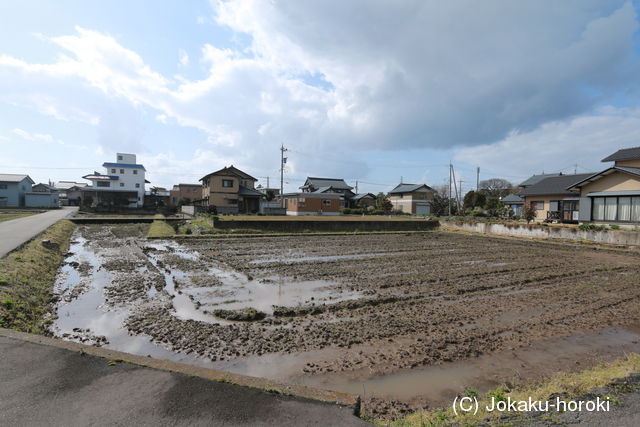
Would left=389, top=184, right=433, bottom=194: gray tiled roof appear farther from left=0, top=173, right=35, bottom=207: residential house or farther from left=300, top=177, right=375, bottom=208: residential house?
left=0, top=173, right=35, bottom=207: residential house

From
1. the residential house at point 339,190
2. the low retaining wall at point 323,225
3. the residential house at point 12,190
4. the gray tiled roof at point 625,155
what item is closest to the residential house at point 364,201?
the residential house at point 339,190

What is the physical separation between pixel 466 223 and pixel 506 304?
20355 millimetres

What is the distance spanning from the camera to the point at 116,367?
135 inches

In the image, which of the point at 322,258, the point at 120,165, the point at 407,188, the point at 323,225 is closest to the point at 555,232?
the point at 323,225

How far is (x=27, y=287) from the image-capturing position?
23.5 feet

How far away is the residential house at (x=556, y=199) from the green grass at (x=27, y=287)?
29.5 metres

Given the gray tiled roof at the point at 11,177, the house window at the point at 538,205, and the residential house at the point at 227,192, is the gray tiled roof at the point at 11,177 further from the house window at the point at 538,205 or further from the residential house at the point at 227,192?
the house window at the point at 538,205

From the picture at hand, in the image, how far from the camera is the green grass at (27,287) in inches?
214

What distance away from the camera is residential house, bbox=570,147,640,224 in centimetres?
1830

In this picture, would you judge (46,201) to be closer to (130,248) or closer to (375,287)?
(130,248)

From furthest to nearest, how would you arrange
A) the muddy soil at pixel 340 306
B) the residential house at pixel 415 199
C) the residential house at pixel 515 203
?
the residential house at pixel 415 199, the residential house at pixel 515 203, the muddy soil at pixel 340 306

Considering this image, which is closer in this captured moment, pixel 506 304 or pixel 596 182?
pixel 506 304

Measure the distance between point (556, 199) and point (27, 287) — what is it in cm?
3274

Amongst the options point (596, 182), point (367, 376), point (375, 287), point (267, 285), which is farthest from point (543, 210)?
point (367, 376)
